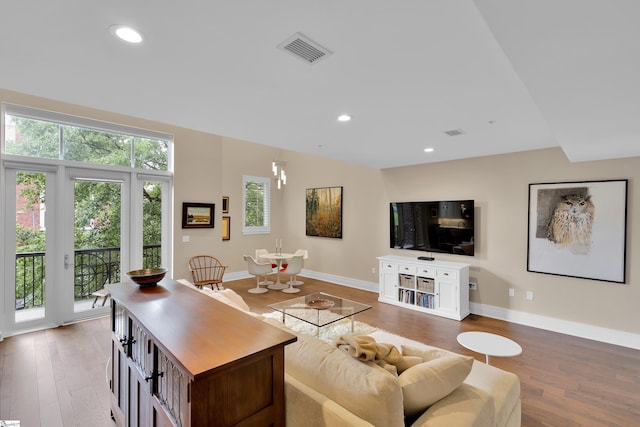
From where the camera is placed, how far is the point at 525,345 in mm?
3623

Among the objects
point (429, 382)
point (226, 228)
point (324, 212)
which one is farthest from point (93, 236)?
point (429, 382)

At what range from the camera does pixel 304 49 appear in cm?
172

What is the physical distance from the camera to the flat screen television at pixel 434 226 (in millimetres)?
4762

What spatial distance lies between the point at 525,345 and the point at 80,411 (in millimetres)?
4651

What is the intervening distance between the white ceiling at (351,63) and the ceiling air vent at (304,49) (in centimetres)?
4

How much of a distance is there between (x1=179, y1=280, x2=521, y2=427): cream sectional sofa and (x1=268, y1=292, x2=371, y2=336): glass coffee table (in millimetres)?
1897

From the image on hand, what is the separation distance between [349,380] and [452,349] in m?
2.75

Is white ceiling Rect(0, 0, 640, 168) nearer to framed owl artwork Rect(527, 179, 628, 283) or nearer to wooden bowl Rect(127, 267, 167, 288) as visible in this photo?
framed owl artwork Rect(527, 179, 628, 283)

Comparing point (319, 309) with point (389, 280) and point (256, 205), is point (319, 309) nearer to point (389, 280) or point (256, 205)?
point (389, 280)

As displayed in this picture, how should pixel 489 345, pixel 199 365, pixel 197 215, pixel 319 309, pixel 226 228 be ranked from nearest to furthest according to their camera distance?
1. pixel 199 365
2. pixel 489 345
3. pixel 319 309
4. pixel 197 215
5. pixel 226 228

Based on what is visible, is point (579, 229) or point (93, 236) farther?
point (93, 236)

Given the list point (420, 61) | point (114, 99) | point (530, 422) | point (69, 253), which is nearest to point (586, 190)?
point (530, 422)

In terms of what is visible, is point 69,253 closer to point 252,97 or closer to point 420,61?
point 252,97

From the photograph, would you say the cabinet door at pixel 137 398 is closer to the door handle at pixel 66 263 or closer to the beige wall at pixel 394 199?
the door handle at pixel 66 263
